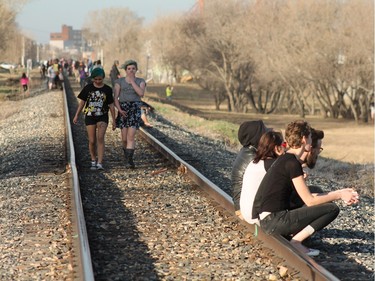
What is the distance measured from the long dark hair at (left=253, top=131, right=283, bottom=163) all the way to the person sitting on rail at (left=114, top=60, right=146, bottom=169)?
5.02 metres

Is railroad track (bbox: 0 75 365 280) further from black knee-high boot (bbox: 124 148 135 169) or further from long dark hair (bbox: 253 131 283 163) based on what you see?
long dark hair (bbox: 253 131 283 163)

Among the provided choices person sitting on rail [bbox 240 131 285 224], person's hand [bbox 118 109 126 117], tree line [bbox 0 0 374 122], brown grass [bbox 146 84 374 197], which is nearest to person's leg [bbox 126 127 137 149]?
person's hand [bbox 118 109 126 117]

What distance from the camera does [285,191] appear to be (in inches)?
304

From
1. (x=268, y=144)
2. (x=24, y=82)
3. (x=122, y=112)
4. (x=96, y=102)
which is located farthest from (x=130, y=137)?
(x=24, y=82)

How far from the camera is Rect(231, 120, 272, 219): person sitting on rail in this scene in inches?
336

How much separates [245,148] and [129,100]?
4532 millimetres

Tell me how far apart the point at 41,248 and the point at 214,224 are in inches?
80.4

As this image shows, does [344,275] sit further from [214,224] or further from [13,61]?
[13,61]

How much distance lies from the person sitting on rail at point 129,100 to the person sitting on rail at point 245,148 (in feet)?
13.6

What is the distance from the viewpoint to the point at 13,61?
574 ft

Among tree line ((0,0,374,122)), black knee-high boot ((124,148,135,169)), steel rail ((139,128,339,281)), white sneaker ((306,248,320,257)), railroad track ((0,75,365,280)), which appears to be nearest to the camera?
steel rail ((139,128,339,281))

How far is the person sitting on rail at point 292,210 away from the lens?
7.48 metres

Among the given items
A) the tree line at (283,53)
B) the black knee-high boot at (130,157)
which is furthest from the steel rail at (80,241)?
the tree line at (283,53)

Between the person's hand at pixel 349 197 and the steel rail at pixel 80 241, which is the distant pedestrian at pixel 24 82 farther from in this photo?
the person's hand at pixel 349 197
